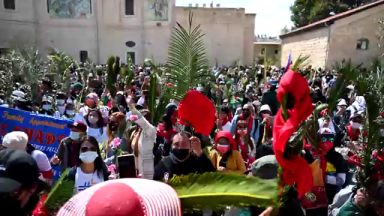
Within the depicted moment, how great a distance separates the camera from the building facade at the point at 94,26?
2858cm

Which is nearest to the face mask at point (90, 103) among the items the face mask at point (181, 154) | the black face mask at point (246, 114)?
the black face mask at point (246, 114)

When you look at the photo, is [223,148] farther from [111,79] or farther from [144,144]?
[111,79]

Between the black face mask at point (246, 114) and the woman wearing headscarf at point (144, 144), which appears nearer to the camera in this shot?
the woman wearing headscarf at point (144, 144)

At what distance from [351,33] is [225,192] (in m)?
23.0

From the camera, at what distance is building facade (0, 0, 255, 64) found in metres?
28.6

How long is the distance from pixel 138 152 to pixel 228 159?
1.05 m

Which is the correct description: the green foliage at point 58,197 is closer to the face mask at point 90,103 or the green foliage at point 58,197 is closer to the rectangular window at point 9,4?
the face mask at point 90,103

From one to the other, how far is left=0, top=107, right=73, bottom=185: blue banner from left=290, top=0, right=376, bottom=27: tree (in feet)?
99.0

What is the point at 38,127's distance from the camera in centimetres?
559

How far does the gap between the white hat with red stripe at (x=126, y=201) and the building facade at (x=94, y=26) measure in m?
28.1

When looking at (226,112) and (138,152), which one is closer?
(138,152)

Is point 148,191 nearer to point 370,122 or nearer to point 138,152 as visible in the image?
point 370,122

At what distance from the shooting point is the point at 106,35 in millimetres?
30297

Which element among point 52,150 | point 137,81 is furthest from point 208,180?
point 137,81
